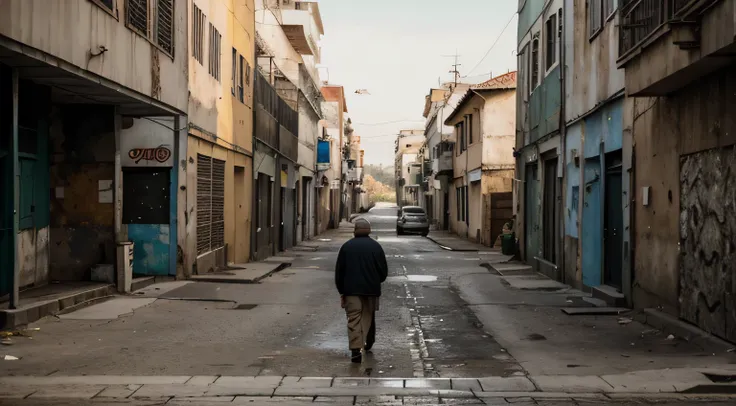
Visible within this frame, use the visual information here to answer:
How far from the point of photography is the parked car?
47312 mm

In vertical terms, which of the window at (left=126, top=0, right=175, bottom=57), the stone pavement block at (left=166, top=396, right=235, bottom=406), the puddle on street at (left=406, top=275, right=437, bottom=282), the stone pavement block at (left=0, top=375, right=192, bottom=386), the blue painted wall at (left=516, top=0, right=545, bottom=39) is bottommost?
the puddle on street at (left=406, top=275, right=437, bottom=282)

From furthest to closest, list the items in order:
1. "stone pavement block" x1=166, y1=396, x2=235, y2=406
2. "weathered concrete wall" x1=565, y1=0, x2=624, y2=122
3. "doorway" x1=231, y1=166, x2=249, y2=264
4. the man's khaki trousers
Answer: "doorway" x1=231, y1=166, x2=249, y2=264 < "weathered concrete wall" x1=565, y1=0, x2=624, y2=122 < the man's khaki trousers < "stone pavement block" x1=166, y1=396, x2=235, y2=406

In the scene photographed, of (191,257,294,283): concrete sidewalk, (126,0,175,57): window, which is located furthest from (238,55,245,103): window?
(126,0,175,57): window

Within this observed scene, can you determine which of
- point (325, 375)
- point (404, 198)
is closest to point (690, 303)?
point (325, 375)

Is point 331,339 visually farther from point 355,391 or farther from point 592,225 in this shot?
point 592,225

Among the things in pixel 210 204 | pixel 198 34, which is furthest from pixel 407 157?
pixel 198 34

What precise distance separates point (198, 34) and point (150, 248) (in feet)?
17.1

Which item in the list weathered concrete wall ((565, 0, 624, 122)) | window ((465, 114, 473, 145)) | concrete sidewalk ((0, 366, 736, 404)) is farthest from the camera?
window ((465, 114, 473, 145))

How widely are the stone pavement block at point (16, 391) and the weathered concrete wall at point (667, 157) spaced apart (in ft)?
25.2

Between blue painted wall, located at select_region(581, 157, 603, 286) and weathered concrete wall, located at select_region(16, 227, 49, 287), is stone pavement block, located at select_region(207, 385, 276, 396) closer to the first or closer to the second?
weathered concrete wall, located at select_region(16, 227, 49, 287)

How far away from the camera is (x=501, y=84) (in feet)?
125

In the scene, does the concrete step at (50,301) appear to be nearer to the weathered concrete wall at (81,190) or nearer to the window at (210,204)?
the weathered concrete wall at (81,190)

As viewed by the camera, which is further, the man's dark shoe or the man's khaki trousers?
the man's khaki trousers

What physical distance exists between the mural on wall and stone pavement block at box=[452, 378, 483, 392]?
3.30 m
